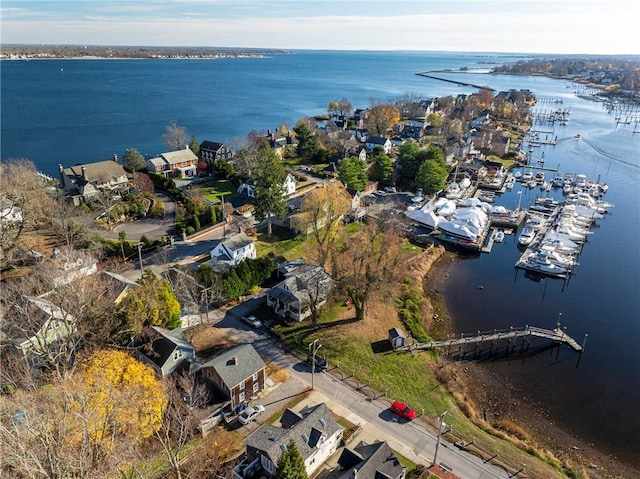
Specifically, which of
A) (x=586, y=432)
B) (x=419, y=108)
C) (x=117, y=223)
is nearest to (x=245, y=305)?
(x=117, y=223)

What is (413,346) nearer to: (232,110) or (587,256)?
(587,256)

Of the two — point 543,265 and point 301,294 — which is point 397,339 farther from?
point 543,265

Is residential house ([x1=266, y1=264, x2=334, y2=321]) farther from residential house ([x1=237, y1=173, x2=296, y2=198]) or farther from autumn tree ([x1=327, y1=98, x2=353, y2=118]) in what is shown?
autumn tree ([x1=327, y1=98, x2=353, y2=118])

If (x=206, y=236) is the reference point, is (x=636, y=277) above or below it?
below

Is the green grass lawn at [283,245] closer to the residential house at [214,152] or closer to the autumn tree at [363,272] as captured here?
the autumn tree at [363,272]

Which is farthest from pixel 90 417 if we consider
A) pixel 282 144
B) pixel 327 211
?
pixel 282 144

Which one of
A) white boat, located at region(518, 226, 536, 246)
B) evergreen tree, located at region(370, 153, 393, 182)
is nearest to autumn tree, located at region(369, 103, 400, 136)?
evergreen tree, located at region(370, 153, 393, 182)
